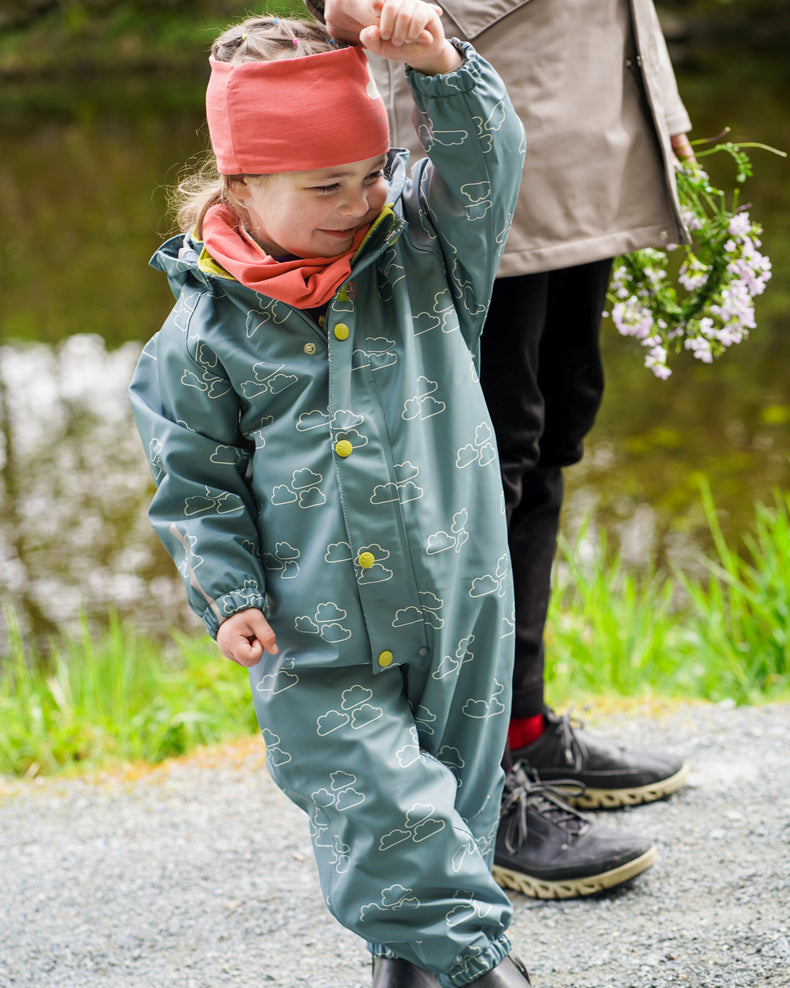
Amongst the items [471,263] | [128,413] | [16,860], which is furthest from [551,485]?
[128,413]

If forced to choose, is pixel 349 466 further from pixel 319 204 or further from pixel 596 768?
pixel 596 768

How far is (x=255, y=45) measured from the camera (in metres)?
1.32

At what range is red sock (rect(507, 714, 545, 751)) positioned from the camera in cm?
196

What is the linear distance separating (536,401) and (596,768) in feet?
2.39

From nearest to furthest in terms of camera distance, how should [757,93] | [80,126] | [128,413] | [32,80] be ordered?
[128,413] < [757,93] < [80,126] < [32,80]

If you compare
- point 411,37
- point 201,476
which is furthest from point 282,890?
point 411,37

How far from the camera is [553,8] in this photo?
1.55 metres

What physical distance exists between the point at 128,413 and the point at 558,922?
424 centimetres

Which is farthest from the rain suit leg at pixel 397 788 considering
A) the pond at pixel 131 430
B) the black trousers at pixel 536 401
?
the pond at pixel 131 430

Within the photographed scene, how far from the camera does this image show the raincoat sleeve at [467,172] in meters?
1.25

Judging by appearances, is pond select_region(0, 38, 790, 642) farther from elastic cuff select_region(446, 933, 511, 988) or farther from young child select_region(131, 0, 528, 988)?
elastic cuff select_region(446, 933, 511, 988)

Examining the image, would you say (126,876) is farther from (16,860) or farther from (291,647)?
(291,647)

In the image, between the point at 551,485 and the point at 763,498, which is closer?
the point at 551,485

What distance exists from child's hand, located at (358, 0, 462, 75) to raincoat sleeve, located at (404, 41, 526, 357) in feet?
0.05
